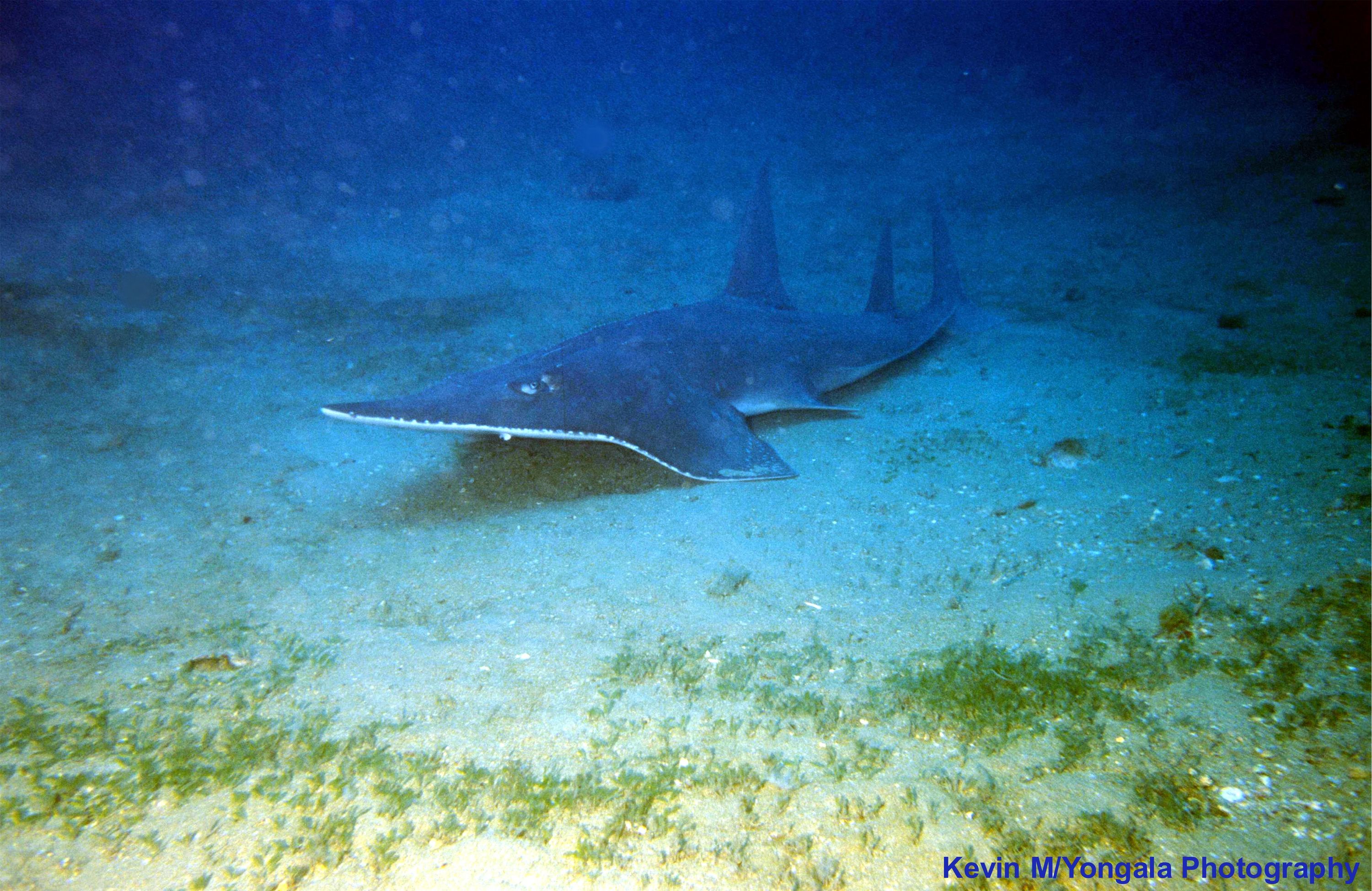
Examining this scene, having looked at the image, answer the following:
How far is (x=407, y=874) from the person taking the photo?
1.83m

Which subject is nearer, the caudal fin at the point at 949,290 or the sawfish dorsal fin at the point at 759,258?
the sawfish dorsal fin at the point at 759,258

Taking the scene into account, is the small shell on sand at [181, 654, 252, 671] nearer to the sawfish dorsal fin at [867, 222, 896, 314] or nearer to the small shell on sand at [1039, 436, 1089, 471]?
the small shell on sand at [1039, 436, 1089, 471]

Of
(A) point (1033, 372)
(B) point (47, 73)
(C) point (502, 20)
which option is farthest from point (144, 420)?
(C) point (502, 20)

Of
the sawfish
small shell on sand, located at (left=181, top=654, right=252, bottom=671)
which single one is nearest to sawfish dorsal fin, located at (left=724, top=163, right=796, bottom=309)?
the sawfish

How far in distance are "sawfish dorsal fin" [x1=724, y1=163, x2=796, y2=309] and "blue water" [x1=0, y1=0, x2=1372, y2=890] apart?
4.25ft

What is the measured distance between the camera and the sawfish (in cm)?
398

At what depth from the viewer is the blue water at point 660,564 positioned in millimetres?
1979

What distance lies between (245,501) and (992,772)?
181 inches

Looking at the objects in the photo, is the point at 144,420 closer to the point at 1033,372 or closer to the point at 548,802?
the point at 548,802

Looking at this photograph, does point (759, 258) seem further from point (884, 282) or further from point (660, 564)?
point (660, 564)

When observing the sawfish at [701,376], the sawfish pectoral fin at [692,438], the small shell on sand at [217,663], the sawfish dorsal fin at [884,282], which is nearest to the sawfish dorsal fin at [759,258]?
the sawfish at [701,376]

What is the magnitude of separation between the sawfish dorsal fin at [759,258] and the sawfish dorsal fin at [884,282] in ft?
3.94

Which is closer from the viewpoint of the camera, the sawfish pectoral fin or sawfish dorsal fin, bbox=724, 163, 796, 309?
the sawfish pectoral fin

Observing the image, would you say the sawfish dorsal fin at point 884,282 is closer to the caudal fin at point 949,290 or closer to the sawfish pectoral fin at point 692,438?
the caudal fin at point 949,290
